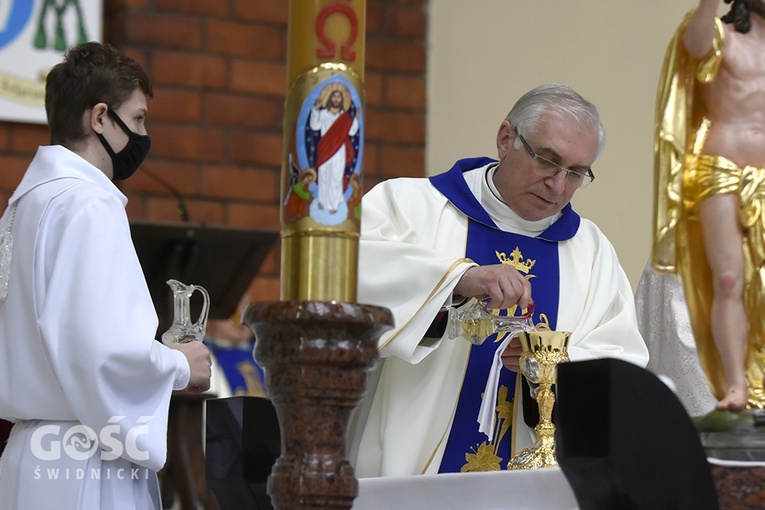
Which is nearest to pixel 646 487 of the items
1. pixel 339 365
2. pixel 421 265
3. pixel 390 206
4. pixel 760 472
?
pixel 760 472

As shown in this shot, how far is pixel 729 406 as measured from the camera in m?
2.11

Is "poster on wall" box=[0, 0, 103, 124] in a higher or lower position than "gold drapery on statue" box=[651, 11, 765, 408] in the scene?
higher

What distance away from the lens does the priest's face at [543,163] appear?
10.7 feet

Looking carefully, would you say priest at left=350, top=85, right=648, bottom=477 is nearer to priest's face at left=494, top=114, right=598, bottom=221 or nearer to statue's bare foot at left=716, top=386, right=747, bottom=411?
priest's face at left=494, top=114, right=598, bottom=221

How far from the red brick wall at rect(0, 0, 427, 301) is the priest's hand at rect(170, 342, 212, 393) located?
3.19 m

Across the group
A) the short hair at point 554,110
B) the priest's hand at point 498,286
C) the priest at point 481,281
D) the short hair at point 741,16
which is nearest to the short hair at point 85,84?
the priest at point 481,281

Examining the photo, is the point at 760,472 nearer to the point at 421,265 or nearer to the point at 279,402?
the point at 279,402

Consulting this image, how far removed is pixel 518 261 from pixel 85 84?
1199 millimetres

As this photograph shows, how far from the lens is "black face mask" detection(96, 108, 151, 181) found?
111 inches

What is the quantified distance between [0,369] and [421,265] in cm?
91

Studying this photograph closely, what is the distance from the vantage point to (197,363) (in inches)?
107

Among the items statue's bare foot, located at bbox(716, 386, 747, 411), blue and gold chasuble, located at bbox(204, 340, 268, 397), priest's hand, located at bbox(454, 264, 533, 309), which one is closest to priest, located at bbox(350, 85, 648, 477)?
priest's hand, located at bbox(454, 264, 533, 309)

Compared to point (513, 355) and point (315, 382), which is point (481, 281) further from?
point (315, 382)

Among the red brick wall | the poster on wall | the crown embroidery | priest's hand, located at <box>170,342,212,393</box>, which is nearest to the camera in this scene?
priest's hand, located at <box>170,342,212,393</box>
